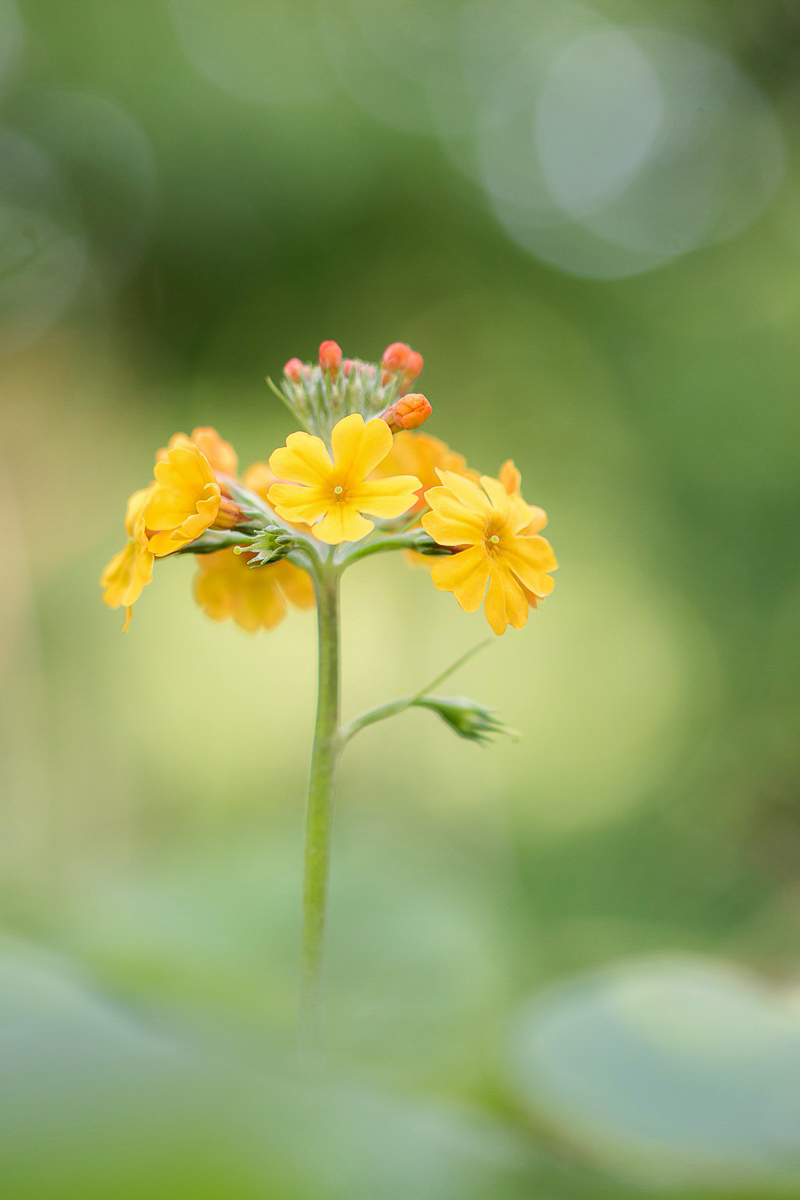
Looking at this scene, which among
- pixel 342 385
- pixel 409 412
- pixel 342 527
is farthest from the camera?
pixel 342 385

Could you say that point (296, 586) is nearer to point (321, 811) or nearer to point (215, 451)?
point (215, 451)

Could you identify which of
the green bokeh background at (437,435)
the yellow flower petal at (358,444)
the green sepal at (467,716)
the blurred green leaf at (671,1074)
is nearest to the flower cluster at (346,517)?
the yellow flower petal at (358,444)

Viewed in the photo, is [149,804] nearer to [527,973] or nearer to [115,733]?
[115,733]

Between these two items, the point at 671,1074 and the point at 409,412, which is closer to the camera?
the point at 671,1074

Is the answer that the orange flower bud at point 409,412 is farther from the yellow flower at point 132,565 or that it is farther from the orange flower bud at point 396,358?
the yellow flower at point 132,565

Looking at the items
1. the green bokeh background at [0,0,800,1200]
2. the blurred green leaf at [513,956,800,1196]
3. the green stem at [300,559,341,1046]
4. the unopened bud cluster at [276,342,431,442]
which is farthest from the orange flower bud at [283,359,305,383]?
the green bokeh background at [0,0,800,1200]

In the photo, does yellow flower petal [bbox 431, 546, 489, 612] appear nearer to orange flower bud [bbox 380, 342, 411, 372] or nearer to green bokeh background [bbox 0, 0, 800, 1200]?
orange flower bud [bbox 380, 342, 411, 372]

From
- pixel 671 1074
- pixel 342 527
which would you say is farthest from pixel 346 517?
pixel 671 1074
